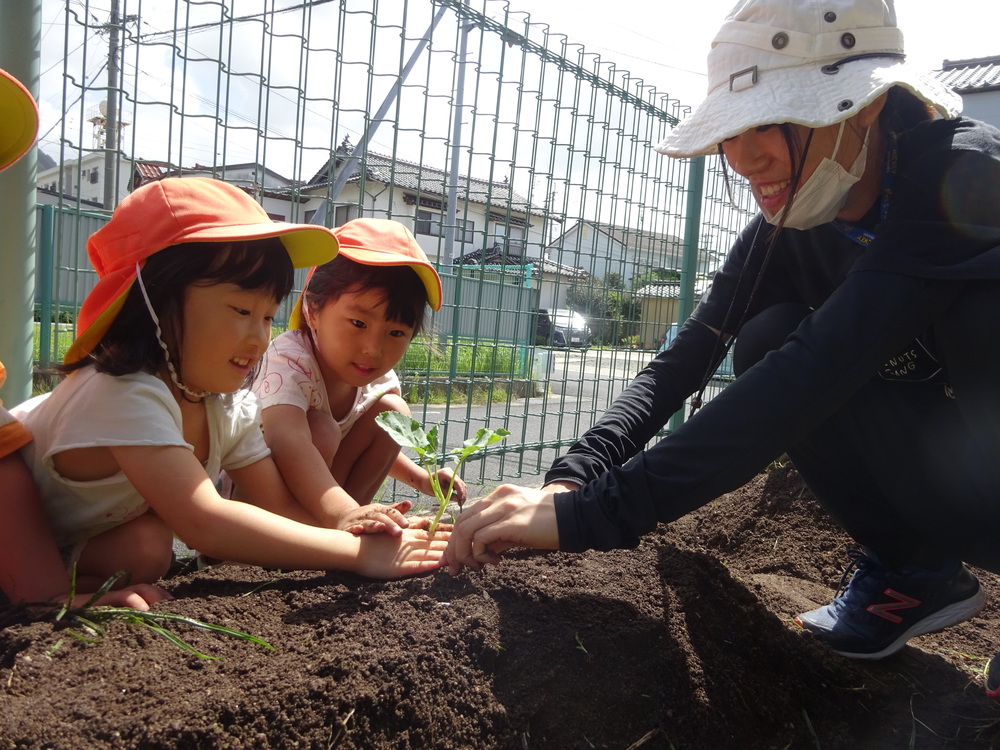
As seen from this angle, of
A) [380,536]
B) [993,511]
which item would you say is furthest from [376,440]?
[993,511]

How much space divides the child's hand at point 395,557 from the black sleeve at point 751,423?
387mm

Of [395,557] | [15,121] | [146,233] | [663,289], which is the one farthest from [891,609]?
[663,289]

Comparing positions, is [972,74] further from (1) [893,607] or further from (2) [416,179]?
(1) [893,607]

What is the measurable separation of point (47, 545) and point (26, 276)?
35.1 inches

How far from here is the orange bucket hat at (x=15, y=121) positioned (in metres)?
1.40

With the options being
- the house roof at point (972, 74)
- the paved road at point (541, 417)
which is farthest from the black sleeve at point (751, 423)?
the house roof at point (972, 74)

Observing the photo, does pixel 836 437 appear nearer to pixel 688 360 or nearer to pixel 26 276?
pixel 688 360

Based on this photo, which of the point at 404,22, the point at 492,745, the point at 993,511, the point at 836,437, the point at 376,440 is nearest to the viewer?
the point at 492,745

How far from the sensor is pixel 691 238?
452cm

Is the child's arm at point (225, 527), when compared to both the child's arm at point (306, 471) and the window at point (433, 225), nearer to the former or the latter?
the child's arm at point (306, 471)

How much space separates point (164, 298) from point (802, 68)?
1265 millimetres

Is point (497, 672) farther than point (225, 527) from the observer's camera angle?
No

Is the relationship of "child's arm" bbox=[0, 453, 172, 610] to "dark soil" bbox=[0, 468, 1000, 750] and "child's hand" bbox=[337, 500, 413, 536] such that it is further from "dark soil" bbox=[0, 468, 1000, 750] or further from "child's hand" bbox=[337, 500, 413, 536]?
"child's hand" bbox=[337, 500, 413, 536]

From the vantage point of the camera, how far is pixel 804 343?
1.30 metres
